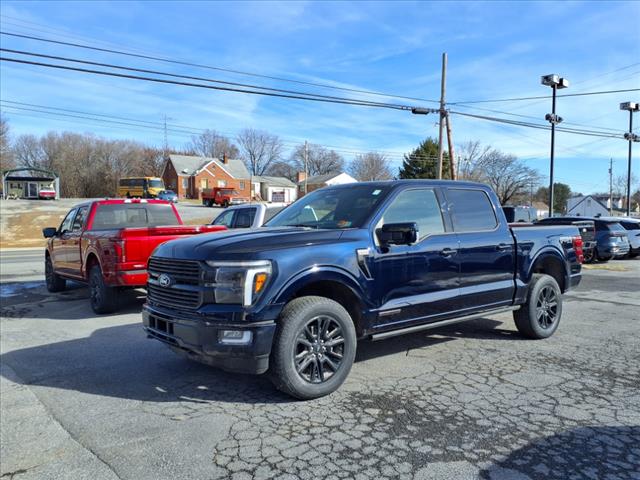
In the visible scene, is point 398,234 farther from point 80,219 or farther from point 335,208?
point 80,219

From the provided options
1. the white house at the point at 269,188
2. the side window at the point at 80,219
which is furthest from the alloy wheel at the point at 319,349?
the white house at the point at 269,188

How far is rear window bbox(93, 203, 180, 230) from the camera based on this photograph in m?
9.20

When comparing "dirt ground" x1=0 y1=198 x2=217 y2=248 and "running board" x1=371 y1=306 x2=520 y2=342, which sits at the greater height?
"dirt ground" x1=0 y1=198 x2=217 y2=248

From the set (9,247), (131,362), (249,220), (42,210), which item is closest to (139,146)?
(42,210)

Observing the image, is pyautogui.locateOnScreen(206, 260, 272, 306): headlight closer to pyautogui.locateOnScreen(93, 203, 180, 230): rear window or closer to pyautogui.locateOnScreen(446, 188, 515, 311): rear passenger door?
pyautogui.locateOnScreen(446, 188, 515, 311): rear passenger door

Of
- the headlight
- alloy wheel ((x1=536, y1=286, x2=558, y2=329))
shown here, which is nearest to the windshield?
the headlight

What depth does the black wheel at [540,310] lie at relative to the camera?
615 cm

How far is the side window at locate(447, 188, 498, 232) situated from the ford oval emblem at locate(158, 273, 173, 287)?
3042mm

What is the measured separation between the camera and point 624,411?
3955 mm

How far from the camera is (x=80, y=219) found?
30.7ft

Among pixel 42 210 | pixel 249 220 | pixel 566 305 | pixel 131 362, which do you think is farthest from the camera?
pixel 42 210

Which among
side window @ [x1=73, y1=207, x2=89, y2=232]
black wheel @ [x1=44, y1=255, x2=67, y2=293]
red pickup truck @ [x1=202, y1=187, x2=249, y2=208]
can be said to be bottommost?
black wheel @ [x1=44, y1=255, x2=67, y2=293]

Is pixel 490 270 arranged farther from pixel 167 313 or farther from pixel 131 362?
pixel 131 362

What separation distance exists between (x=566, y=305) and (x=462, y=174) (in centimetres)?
6088
